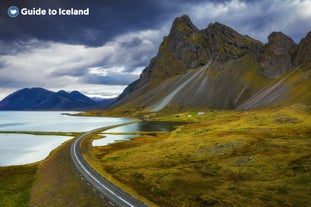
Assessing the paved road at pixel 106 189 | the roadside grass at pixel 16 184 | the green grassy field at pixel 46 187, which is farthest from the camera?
the roadside grass at pixel 16 184

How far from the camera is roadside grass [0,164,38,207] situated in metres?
46.0

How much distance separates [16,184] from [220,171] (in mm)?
38977

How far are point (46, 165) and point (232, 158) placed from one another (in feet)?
143

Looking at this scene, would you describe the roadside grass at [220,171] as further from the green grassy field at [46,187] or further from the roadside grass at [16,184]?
the roadside grass at [16,184]

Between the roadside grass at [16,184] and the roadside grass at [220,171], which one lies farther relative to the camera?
the roadside grass at [16,184]

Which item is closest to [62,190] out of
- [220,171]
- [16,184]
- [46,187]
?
[46,187]

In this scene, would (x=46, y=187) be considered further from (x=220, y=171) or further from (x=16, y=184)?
(x=220, y=171)

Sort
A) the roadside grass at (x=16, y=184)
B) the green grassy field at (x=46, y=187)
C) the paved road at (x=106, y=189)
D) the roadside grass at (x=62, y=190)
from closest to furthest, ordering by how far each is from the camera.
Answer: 1. the paved road at (x=106, y=189)
2. the roadside grass at (x=62, y=190)
3. the green grassy field at (x=46, y=187)
4. the roadside grass at (x=16, y=184)

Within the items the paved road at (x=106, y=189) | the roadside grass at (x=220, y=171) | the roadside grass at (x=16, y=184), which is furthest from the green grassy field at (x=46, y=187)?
the roadside grass at (x=220, y=171)

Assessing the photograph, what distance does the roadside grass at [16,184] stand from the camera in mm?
46000

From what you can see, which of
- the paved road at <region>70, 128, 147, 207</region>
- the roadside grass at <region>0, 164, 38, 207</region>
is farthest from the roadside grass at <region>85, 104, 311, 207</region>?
the roadside grass at <region>0, 164, 38, 207</region>

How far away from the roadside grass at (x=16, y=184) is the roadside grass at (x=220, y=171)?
14.2 m

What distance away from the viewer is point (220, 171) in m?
59.1

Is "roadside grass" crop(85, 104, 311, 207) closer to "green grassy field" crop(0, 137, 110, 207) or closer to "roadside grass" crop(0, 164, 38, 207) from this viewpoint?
"green grassy field" crop(0, 137, 110, 207)
